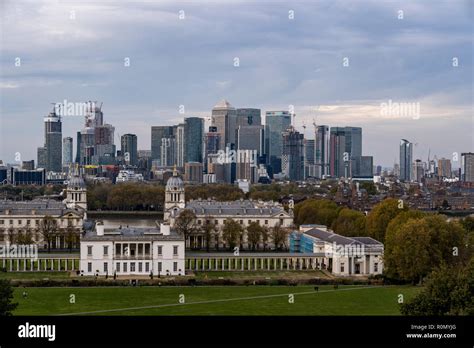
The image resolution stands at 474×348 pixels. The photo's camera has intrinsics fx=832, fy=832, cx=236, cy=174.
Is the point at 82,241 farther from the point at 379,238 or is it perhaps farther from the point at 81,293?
the point at 379,238

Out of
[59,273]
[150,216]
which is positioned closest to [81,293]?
[59,273]

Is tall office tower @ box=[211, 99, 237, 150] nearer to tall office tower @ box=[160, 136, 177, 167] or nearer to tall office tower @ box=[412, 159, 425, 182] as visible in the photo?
tall office tower @ box=[160, 136, 177, 167]

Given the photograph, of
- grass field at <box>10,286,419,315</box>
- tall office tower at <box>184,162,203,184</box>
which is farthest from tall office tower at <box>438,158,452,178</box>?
grass field at <box>10,286,419,315</box>

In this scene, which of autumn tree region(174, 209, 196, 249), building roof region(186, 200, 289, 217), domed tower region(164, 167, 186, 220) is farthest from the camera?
domed tower region(164, 167, 186, 220)

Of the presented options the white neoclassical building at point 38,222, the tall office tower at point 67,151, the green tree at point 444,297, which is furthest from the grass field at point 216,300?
the tall office tower at point 67,151

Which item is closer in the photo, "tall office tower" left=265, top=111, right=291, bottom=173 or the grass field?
the grass field
